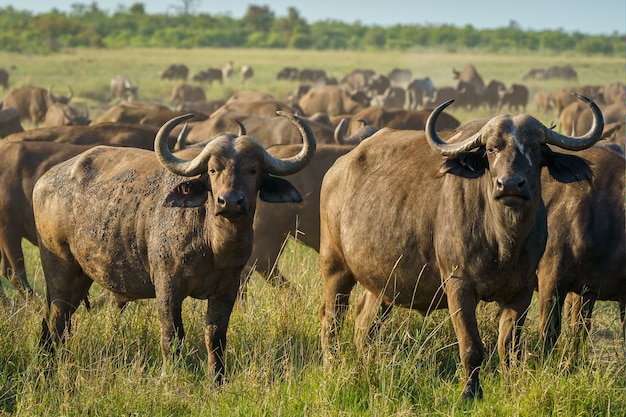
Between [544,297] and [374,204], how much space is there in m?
1.28

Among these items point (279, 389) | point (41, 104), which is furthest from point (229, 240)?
point (41, 104)

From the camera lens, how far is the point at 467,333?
528cm

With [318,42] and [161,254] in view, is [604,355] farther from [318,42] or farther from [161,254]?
[318,42]

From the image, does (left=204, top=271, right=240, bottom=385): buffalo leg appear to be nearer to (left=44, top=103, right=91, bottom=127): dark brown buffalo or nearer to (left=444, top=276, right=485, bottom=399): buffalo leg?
(left=444, top=276, right=485, bottom=399): buffalo leg

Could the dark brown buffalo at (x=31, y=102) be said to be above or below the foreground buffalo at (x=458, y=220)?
below

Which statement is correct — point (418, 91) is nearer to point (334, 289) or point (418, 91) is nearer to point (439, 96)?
point (439, 96)

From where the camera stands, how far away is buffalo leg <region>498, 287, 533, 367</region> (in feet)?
17.9

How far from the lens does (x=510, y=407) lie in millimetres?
5047

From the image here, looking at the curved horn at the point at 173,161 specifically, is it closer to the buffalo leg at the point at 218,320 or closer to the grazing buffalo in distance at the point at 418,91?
the buffalo leg at the point at 218,320

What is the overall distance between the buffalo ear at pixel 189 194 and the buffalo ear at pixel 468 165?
136cm

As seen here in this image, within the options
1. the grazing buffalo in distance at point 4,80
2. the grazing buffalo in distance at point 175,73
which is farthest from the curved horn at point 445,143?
the grazing buffalo in distance at point 175,73

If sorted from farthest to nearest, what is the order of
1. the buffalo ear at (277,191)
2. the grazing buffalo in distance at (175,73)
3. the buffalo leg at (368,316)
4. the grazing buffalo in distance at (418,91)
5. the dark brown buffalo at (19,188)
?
the grazing buffalo in distance at (175,73)
the grazing buffalo in distance at (418,91)
the dark brown buffalo at (19,188)
the buffalo leg at (368,316)
the buffalo ear at (277,191)

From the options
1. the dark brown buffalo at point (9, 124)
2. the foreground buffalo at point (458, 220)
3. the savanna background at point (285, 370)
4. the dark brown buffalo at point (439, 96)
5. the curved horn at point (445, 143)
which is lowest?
the dark brown buffalo at point (439, 96)

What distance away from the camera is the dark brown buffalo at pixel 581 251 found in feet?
20.5
